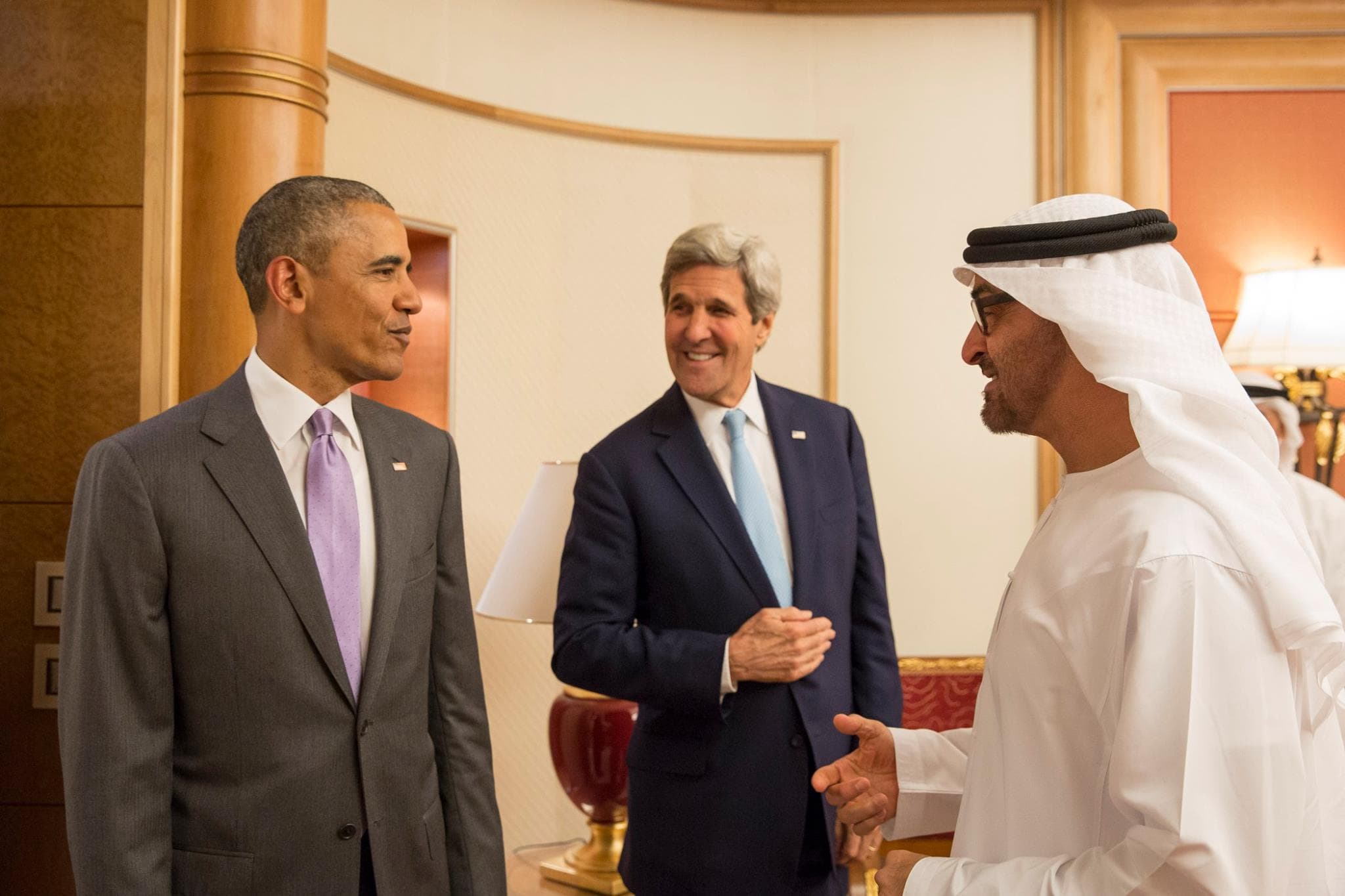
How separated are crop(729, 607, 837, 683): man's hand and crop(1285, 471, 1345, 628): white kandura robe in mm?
1776

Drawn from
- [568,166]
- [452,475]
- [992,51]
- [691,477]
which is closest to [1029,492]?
[992,51]

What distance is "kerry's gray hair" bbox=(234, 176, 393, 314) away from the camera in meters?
2.01

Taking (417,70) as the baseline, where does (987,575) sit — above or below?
below

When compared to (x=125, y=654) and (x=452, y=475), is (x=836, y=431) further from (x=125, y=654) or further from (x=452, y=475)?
(x=125, y=654)

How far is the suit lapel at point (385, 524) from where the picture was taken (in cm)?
189

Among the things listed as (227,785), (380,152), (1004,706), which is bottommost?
(227,785)

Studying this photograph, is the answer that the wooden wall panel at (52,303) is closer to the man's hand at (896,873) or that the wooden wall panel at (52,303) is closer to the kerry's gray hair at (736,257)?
the kerry's gray hair at (736,257)

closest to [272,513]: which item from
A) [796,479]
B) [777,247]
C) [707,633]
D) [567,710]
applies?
[707,633]

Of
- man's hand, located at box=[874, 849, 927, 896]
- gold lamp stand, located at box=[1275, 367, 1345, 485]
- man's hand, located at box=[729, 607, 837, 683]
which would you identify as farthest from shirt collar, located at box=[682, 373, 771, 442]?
gold lamp stand, located at box=[1275, 367, 1345, 485]

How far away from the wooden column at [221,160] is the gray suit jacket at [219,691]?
693mm

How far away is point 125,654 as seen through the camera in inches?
68.3

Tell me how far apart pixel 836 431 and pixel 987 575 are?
7.89 feet

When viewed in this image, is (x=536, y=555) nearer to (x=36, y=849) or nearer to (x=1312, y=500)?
(x=36, y=849)

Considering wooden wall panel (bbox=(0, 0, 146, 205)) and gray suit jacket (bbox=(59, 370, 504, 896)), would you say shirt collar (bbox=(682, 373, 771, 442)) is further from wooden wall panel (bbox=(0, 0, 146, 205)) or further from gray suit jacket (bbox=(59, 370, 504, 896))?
wooden wall panel (bbox=(0, 0, 146, 205))
